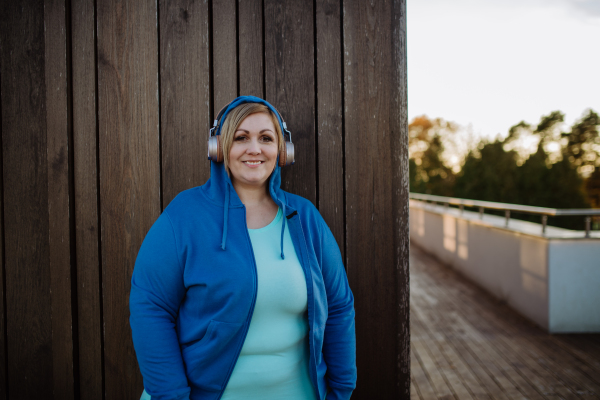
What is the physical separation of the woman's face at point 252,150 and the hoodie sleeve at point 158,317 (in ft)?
0.99

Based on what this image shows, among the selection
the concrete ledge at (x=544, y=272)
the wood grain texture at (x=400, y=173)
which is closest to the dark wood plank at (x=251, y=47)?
the wood grain texture at (x=400, y=173)

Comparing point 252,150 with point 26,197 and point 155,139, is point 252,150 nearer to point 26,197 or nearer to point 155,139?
point 155,139

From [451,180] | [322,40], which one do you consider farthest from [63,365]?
[451,180]

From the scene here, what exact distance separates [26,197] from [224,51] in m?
1.16

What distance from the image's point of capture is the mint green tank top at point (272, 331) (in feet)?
3.36

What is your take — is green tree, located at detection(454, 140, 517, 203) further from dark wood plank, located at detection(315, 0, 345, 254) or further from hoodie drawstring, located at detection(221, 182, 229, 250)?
hoodie drawstring, located at detection(221, 182, 229, 250)

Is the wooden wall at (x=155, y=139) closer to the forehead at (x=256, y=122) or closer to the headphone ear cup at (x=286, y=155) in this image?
the headphone ear cup at (x=286, y=155)

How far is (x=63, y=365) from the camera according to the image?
62.1 inches

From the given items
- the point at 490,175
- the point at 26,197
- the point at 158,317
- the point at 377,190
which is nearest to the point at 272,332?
the point at 158,317

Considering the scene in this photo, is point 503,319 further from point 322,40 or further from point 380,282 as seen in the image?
point 322,40

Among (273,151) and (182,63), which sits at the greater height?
(182,63)

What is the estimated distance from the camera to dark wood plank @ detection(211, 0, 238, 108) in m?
1.52

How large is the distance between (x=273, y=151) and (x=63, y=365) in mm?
1456

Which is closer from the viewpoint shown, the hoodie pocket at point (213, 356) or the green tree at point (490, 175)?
the hoodie pocket at point (213, 356)
